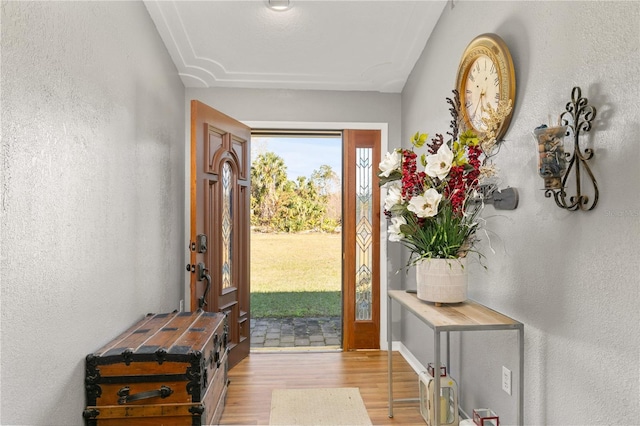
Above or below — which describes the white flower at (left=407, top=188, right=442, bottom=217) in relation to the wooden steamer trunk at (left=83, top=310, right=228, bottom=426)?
above

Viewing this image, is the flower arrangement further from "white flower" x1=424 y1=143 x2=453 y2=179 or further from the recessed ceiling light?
the recessed ceiling light

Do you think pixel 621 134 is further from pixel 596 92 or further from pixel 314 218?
pixel 314 218

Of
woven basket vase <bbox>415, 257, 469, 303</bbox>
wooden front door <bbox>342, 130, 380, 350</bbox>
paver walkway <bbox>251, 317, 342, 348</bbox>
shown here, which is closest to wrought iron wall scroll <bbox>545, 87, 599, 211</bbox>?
woven basket vase <bbox>415, 257, 469, 303</bbox>

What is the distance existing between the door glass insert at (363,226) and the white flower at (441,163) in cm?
215

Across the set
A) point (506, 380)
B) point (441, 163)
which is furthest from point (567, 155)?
point (506, 380)

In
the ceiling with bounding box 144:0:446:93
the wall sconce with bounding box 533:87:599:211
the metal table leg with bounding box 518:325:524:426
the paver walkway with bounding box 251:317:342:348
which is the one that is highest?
the ceiling with bounding box 144:0:446:93

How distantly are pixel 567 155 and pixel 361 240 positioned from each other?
8.54 feet

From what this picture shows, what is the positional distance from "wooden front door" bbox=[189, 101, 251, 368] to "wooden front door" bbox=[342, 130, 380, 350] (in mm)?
950

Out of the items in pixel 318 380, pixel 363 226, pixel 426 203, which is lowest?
pixel 318 380

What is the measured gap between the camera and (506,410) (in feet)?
6.34

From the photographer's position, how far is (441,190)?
1896mm

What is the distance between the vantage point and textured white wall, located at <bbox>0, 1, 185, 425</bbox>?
133 centimetres

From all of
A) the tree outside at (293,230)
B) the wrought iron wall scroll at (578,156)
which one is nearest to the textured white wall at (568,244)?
the wrought iron wall scroll at (578,156)

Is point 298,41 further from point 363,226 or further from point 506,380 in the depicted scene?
point 506,380
